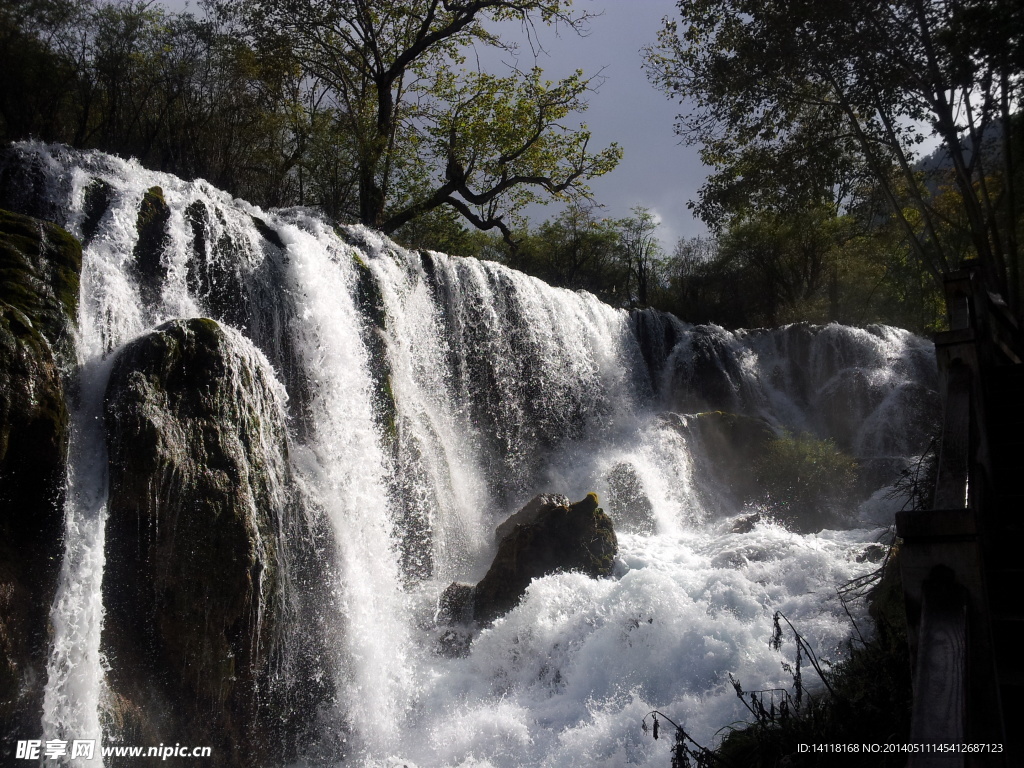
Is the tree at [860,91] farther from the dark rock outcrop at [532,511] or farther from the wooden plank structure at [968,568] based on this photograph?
the dark rock outcrop at [532,511]

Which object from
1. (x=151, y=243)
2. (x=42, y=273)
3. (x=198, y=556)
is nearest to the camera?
(x=198, y=556)

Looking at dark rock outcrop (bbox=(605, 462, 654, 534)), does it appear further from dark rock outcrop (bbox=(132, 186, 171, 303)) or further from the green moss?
the green moss

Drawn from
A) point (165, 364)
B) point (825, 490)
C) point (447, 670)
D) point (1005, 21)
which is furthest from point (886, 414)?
point (165, 364)

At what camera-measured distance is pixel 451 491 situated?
12492 mm

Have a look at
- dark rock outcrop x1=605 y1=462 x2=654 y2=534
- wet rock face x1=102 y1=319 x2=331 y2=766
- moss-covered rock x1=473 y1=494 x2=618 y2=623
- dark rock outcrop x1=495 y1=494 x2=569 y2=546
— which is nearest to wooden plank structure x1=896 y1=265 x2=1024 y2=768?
wet rock face x1=102 y1=319 x2=331 y2=766

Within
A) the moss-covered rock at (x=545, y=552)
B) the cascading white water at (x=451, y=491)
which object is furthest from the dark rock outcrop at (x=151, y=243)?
the moss-covered rock at (x=545, y=552)

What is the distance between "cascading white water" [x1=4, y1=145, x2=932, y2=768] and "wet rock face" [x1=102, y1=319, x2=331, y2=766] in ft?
1.06

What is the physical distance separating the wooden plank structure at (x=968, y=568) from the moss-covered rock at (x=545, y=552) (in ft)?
21.0

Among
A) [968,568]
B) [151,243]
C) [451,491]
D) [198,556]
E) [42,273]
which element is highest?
[151,243]

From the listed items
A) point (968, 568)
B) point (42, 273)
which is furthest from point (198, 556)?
point (968, 568)

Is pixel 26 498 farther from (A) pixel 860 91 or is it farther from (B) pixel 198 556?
(A) pixel 860 91

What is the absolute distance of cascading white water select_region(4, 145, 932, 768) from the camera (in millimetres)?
7234

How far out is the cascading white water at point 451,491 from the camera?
23.7 feet

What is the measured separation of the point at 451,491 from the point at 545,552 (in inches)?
101
